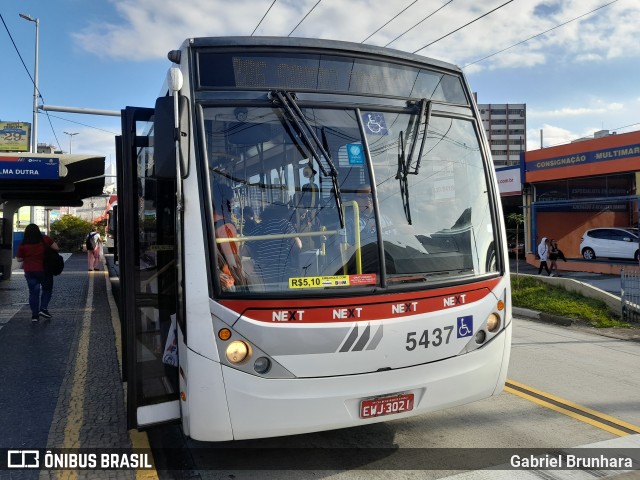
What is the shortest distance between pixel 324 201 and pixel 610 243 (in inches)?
835

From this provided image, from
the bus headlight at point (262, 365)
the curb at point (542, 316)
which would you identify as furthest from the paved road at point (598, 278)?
the bus headlight at point (262, 365)

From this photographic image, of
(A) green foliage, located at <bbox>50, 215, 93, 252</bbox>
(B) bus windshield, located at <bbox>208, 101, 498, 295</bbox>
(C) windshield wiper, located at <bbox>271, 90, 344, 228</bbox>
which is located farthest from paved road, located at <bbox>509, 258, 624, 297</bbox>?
(A) green foliage, located at <bbox>50, 215, 93, 252</bbox>

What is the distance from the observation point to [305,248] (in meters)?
3.46

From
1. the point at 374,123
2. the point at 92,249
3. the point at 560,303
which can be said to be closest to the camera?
the point at 374,123

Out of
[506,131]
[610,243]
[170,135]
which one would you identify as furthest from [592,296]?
[506,131]

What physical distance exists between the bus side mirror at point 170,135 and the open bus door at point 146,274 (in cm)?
5

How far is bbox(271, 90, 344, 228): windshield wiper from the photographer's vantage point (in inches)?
139

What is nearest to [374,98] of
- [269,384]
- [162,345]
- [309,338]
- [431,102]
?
[431,102]

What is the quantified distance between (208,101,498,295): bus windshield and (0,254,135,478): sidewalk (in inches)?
73.6

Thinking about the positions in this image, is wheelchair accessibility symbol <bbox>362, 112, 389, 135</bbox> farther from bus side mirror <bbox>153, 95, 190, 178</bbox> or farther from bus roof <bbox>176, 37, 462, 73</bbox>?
bus side mirror <bbox>153, 95, 190, 178</bbox>

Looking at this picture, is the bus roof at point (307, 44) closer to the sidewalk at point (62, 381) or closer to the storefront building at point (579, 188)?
the sidewalk at point (62, 381)

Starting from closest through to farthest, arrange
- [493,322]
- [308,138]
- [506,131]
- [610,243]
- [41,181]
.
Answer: [308,138] < [493,322] < [41,181] < [610,243] < [506,131]

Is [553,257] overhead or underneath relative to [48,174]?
underneath

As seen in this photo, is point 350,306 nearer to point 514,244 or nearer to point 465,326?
point 465,326
